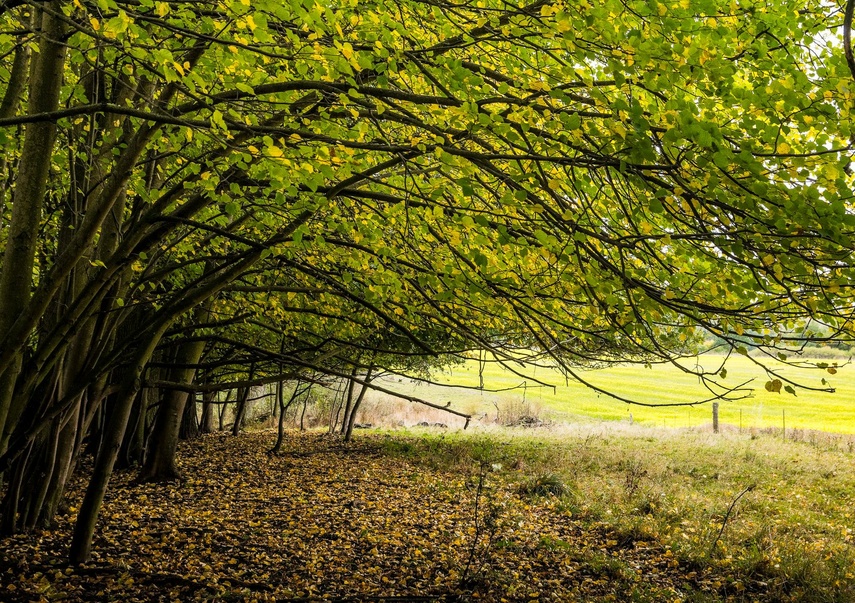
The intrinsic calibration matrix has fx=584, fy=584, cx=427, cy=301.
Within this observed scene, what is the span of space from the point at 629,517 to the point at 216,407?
2292 centimetres

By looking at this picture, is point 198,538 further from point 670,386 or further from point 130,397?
point 670,386

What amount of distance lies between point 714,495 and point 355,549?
22.9 ft

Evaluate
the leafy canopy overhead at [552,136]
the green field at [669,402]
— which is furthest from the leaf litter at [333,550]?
the green field at [669,402]

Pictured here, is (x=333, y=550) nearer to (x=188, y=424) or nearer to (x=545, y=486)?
(x=545, y=486)

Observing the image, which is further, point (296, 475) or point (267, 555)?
point (296, 475)

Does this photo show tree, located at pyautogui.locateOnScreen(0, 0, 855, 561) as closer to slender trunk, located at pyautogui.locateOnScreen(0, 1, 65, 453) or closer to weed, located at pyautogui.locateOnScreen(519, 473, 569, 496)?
slender trunk, located at pyautogui.locateOnScreen(0, 1, 65, 453)

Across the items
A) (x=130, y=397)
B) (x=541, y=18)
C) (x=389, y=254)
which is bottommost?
(x=130, y=397)

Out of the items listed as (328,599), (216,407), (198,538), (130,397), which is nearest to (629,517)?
(328,599)

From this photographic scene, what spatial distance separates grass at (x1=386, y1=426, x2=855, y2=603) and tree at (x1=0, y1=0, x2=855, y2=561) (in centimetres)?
348

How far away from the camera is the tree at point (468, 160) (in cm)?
331

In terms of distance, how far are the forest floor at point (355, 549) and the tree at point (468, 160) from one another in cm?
73

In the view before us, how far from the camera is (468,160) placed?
3.96 metres

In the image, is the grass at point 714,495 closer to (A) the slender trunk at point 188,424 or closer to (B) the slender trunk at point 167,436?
(A) the slender trunk at point 188,424

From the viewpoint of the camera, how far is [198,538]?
7102 millimetres
